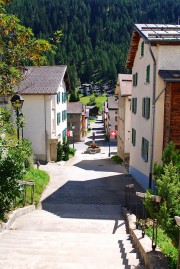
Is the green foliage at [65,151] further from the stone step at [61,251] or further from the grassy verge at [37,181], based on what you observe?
the stone step at [61,251]

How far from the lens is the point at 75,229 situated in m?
12.1

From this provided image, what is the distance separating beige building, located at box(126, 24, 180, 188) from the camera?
1504cm

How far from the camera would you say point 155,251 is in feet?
24.6

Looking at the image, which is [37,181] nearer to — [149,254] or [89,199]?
[89,199]

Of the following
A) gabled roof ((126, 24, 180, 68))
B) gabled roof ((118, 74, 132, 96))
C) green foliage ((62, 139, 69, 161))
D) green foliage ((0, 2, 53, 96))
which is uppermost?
gabled roof ((126, 24, 180, 68))

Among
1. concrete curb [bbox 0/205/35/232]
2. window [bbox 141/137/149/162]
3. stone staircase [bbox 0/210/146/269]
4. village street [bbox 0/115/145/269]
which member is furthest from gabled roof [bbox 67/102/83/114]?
stone staircase [bbox 0/210/146/269]

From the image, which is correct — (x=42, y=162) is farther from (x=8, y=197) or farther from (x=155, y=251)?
(x=155, y=251)

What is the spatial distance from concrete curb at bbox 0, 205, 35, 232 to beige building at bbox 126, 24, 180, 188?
6.94 meters

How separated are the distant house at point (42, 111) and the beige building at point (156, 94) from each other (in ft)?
38.5

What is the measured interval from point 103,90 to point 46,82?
118 meters

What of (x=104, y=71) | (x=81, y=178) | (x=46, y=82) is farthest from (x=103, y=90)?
(x=81, y=178)

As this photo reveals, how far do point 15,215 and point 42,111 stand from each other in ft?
62.4

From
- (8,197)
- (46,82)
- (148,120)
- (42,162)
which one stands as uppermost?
(46,82)

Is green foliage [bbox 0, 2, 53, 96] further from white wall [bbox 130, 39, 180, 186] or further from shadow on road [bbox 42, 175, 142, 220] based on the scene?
white wall [bbox 130, 39, 180, 186]
